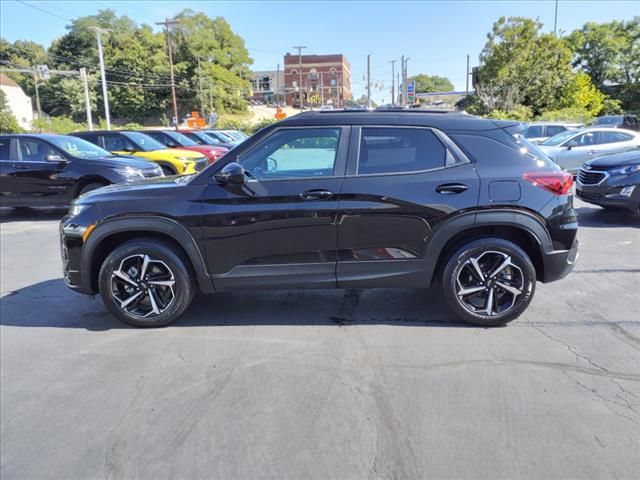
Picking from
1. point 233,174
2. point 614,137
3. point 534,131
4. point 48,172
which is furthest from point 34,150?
point 534,131

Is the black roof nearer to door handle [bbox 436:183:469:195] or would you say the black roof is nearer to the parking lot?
door handle [bbox 436:183:469:195]

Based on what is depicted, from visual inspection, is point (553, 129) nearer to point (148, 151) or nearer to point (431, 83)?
point (148, 151)

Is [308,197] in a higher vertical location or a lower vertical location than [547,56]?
lower

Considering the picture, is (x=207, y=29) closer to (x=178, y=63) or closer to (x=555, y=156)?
(x=178, y=63)

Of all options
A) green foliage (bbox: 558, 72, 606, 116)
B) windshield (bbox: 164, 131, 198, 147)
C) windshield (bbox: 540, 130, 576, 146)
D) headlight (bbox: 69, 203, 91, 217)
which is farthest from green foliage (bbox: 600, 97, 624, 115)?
headlight (bbox: 69, 203, 91, 217)

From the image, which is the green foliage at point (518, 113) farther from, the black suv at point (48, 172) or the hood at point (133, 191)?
the hood at point (133, 191)

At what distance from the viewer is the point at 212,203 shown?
423 cm

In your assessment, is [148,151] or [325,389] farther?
[148,151]

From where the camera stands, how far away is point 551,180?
162 inches

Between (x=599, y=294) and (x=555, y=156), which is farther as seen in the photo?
(x=555, y=156)

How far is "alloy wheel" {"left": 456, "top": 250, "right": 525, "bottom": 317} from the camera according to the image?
4223 millimetres

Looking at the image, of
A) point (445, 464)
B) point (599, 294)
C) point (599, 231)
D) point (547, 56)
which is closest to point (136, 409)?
point (445, 464)

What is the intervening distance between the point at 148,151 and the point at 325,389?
1167 cm

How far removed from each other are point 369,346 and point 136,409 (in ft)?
5.91
